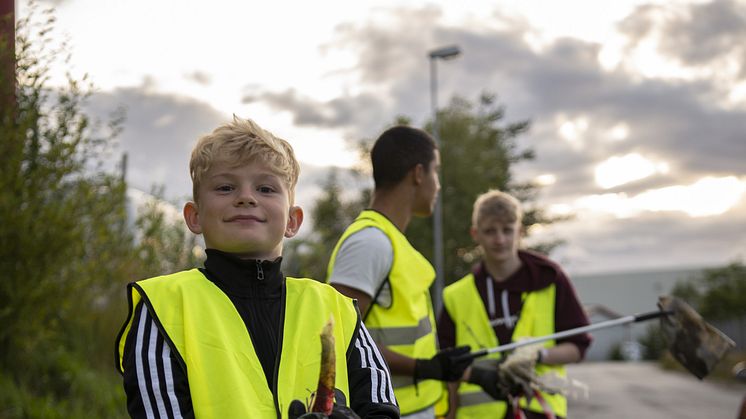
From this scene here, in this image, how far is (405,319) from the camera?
3535 millimetres

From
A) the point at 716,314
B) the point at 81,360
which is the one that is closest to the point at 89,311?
the point at 81,360

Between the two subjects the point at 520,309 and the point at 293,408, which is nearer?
the point at 293,408

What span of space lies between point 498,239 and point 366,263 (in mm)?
1370

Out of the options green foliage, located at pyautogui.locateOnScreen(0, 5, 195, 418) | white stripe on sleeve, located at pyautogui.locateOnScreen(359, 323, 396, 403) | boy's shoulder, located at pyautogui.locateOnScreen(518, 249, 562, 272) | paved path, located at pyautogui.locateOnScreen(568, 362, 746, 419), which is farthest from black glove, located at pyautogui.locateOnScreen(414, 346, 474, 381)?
paved path, located at pyautogui.locateOnScreen(568, 362, 746, 419)

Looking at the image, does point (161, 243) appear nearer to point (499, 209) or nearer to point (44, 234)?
point (44, 234)

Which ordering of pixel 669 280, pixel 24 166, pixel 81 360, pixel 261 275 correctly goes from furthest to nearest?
1. pixel 669 280
2. pixel 81 360
3. pixel 24 166
4. pixel 261 275

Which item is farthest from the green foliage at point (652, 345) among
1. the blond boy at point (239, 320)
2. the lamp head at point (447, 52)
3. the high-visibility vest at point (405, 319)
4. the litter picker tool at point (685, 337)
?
the blond boy at point (239, 320)

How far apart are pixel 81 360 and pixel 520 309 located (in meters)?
6.79

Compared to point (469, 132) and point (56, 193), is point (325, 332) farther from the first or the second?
point (469, 132)

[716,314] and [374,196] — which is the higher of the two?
[374,196]

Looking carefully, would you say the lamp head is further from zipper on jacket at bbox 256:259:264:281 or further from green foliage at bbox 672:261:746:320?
zipper on jacket at bbox 256:259:264:281

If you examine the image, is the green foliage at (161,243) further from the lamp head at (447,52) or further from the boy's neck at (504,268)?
the lamp head at (447,52)

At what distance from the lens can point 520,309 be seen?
4461 millimetres

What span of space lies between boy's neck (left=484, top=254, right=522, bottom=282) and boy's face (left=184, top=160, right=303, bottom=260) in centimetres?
Answer: 239
